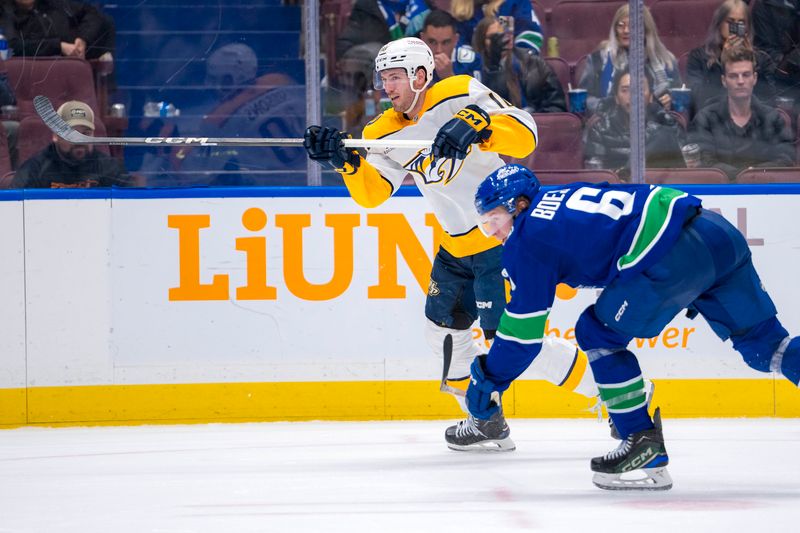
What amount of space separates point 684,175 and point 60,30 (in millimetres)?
2873

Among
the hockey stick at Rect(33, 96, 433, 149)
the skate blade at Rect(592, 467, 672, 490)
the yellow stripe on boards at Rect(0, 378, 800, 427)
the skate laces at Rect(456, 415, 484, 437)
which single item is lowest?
the yellow stripe on boards at Rect(0, 378, 800, 427)

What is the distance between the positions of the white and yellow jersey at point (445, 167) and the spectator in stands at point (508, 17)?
1035mm

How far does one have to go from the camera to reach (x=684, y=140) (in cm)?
527

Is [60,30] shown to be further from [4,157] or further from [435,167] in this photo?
[435,167]

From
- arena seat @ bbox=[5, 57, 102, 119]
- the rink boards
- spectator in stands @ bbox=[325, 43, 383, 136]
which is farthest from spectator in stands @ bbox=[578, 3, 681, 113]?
arena seat @ bbox=[5, 57, 102, 119]

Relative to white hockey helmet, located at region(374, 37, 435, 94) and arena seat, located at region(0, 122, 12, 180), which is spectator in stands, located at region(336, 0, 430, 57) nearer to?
white hockey helmet, located at region(374, 37, 435, 94)

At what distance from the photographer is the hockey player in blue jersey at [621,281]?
3.10 metres

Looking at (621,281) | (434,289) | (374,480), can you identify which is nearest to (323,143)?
(434,289)

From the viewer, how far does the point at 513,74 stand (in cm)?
530

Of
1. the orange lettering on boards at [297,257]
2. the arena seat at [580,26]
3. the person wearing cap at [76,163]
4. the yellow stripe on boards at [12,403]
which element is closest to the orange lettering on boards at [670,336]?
the orange lettering on boards at [297,257]

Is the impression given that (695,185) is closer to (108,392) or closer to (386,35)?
(386,35)

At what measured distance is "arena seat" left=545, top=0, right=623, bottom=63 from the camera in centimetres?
530

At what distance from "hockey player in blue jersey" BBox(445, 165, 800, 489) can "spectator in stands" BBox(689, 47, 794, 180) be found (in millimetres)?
2075

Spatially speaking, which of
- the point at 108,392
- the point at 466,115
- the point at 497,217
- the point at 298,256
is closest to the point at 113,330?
the point at 108,392
